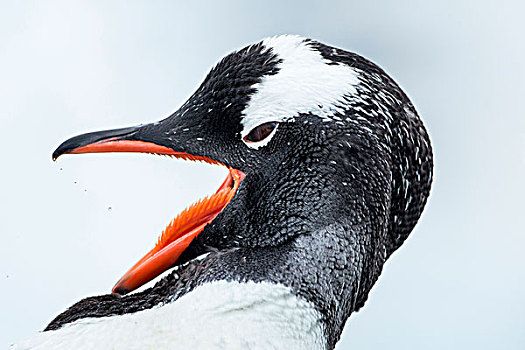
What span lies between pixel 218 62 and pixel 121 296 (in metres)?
0.45

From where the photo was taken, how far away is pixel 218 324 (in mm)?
1271

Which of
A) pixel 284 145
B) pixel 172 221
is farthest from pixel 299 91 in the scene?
pixel 172 221

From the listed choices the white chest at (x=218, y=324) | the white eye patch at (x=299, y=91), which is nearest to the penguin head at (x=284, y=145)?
the white eye patch at (x=299, y=91)

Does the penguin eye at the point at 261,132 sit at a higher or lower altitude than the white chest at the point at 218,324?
higher

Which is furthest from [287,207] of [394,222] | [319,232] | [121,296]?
[121,296]

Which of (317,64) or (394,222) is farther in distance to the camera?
(394,222)

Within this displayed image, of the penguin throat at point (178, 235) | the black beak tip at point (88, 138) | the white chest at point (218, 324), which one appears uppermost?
the black beak tip at point (88, 138)

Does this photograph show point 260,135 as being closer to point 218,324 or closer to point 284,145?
point 284,145

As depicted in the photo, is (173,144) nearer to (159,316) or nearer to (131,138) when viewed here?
(131,138)

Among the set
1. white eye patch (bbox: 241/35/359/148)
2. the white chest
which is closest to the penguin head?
white eye patch (bbox: 241/35/359/148)

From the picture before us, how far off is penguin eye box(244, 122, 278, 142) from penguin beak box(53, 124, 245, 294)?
67 mm

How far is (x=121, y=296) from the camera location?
1446 mm

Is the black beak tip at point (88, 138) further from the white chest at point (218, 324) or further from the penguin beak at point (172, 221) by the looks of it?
the white chest at point (218, 324)

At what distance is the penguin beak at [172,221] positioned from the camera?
143 centimetres
